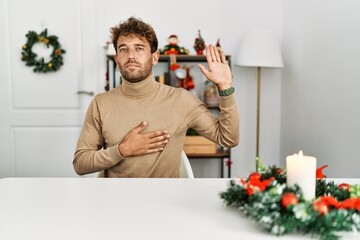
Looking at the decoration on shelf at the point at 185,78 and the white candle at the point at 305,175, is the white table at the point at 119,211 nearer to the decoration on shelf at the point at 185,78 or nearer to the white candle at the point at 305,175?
the white candle at the point at 305,175

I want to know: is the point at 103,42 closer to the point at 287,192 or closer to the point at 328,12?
the point at 328,12

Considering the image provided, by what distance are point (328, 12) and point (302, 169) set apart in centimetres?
191

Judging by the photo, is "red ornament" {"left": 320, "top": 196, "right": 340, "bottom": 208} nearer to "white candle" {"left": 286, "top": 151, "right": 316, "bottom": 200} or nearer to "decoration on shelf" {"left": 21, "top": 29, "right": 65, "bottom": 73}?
"white candle" {"left": 286, "top": 151, "right": 316, "bottom": 200}

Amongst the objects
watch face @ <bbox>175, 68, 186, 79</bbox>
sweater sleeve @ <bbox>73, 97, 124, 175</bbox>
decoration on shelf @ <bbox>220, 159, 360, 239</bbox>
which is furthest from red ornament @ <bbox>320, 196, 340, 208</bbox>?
watch face @ <bbox>175, 68, 186, 79</bbox>

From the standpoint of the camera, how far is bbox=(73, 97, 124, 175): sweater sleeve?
1.50m

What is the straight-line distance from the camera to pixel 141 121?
1.62m

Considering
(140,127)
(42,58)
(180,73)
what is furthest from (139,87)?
(42,58)

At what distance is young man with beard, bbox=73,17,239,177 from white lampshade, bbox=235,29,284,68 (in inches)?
55.7

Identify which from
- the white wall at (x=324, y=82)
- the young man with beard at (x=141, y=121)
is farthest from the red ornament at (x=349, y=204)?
the white wall at (x=324, y=82)

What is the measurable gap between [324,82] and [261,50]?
666mm

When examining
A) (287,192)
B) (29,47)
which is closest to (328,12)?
(287,192)

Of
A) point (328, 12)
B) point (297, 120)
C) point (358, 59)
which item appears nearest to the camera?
point (358, 59)

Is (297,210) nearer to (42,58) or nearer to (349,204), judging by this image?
(349,204)

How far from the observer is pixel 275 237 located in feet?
2.46
